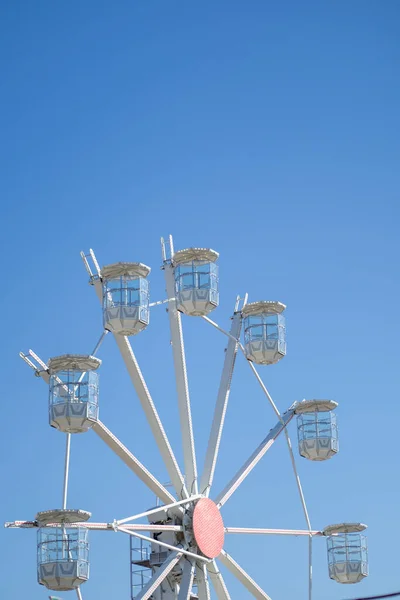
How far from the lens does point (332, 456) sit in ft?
127

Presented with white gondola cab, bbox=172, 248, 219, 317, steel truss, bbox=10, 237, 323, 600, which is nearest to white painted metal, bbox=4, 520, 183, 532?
steel truss, bbox=10, 237, 323, 600

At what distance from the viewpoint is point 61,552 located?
104 feet

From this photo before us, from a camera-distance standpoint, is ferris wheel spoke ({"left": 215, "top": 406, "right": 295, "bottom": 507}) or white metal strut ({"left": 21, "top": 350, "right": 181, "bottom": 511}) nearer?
white metal strut ({"left": 21, "top": 350, "right": 181, "bottom": 511})

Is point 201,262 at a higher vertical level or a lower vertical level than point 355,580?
higher

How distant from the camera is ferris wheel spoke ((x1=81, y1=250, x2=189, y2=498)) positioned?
34.7 m

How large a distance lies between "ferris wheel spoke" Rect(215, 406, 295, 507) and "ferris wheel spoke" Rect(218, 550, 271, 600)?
1.45 m

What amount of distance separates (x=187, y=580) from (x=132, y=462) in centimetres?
324

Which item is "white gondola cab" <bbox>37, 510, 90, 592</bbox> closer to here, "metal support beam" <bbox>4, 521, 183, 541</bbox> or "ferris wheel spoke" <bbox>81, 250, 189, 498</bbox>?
"metal support beam" <bbox>4, 521, 183, 541</bbox>

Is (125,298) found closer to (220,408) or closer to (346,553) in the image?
(220,408)

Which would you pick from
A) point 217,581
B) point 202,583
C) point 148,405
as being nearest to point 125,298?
point 148,405

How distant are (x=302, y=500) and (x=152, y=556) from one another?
5.23m

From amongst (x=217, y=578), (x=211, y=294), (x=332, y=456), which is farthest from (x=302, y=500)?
(x=211, y=294)

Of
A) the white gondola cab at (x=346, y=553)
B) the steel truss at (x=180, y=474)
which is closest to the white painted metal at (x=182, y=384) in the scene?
the steel truss at (x=180, y=474)

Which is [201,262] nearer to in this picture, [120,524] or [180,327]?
[180,327]
